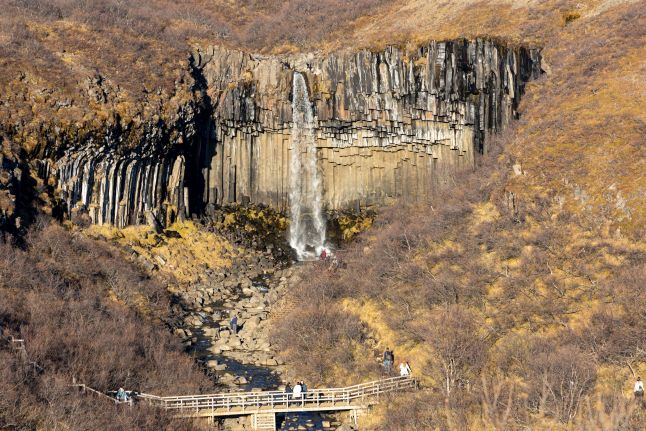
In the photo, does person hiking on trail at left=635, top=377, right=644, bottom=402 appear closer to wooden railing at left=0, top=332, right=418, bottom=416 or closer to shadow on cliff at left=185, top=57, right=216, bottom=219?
wooden railing at left=0, top=332, right=418, bottom=416

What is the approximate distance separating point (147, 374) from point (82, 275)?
428 inches

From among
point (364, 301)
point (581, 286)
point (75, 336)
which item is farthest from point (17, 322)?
point (581, 286)

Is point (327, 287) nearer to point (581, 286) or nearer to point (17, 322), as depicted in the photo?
point (581, 286)

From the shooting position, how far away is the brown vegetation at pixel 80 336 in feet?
84.3

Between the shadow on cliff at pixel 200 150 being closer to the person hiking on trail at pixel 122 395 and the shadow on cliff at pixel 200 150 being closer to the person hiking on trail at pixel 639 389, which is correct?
the person hiking on trail at pixel 122 395

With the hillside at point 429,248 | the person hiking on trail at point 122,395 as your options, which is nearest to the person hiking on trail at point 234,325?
the hillside at point 429,248

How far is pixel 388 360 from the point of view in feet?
110

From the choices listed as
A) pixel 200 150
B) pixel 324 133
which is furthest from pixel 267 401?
pixel 200 150

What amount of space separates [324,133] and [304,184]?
3.96m

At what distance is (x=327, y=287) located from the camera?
4122 centimetres

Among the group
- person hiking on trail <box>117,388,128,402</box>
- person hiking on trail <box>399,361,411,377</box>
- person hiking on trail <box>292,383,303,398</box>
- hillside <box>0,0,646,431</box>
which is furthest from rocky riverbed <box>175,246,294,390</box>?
person hiking on trail <box>117,388,128,402</box>

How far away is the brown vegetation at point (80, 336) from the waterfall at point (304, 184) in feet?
42.4

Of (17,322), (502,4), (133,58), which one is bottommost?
(17,322)

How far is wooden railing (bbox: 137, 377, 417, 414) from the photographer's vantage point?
96.3 feet
